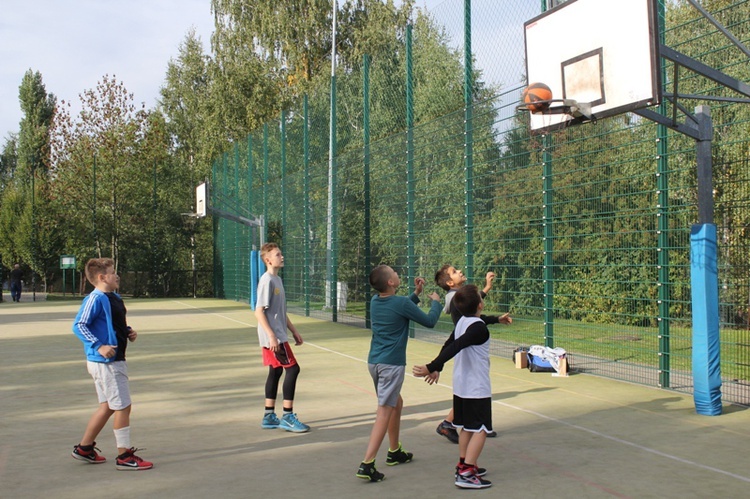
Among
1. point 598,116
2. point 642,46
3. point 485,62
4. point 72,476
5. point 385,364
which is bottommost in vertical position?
point 72,476

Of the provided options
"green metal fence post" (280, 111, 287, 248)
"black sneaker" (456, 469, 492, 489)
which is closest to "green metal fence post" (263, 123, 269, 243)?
"green metal fence post" (280, 111, 287, 248)

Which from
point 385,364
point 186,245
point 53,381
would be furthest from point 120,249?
point 385,364

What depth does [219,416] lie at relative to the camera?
775cm

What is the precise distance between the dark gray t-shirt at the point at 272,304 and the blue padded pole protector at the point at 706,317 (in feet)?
13.0

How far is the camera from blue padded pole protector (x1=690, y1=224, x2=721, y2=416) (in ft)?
24.3

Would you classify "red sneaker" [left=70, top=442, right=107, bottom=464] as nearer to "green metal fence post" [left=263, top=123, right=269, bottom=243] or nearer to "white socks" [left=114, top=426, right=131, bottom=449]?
"white socks" [left=114, top=426, right=131, bottom=449]

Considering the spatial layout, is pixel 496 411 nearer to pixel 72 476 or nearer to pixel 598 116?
pixel 598 116

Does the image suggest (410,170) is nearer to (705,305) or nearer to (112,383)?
(705,305)

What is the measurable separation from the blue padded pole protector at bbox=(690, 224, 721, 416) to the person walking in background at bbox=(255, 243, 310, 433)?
3.86 m

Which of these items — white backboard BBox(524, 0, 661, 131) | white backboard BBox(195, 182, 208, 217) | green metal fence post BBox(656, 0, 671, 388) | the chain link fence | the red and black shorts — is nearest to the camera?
the red and black shorts

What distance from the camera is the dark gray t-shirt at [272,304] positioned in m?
6.98

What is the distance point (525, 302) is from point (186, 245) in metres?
28.8

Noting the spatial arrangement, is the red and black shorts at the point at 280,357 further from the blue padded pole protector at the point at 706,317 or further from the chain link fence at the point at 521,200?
the chain link fence at the point at 521,200

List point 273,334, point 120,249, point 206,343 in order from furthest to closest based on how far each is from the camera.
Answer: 1. point 120,249
2. point 206,343
3. point 273,334
